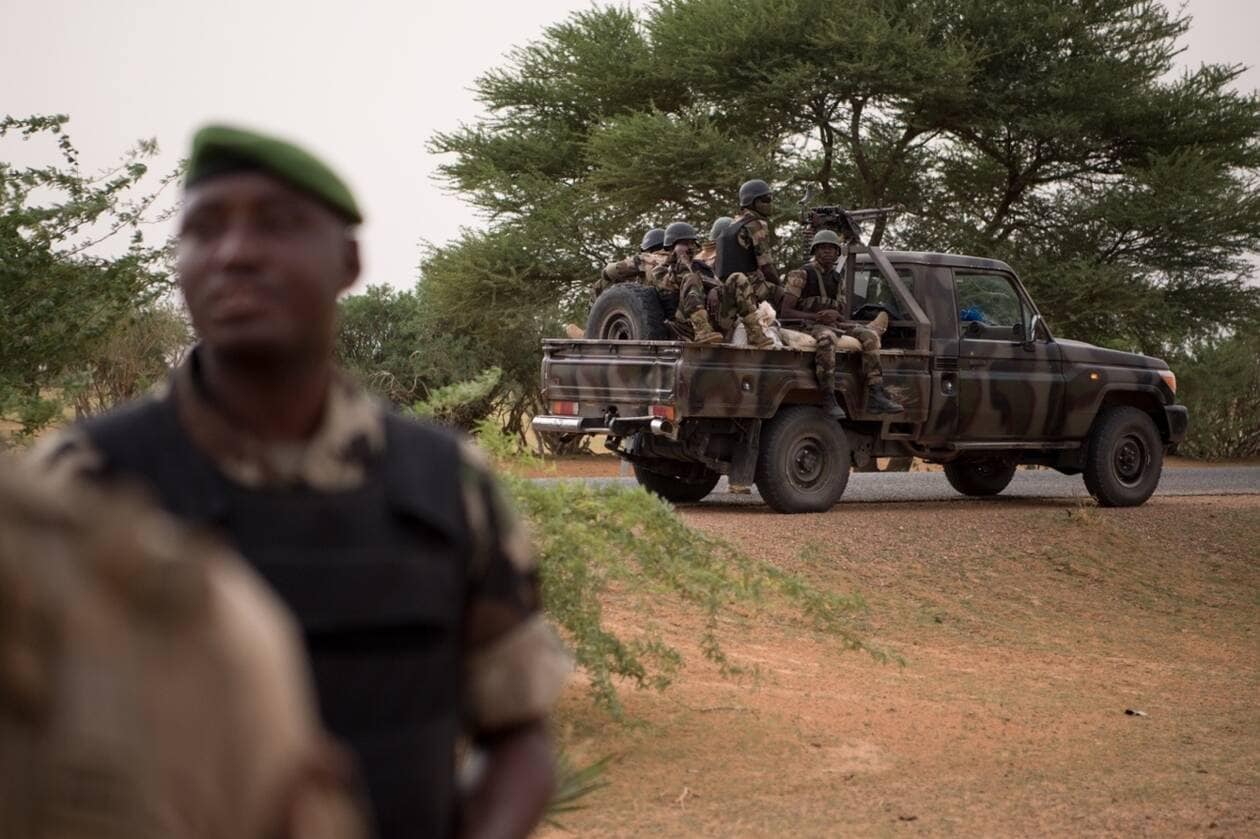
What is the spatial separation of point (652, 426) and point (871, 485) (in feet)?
18.8

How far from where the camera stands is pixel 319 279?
1.54 m

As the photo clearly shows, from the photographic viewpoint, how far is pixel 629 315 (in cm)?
1399

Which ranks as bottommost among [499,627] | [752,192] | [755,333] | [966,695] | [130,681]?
[966,695]

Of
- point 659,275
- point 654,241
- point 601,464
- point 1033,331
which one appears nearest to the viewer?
point 659,275

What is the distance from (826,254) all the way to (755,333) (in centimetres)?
117

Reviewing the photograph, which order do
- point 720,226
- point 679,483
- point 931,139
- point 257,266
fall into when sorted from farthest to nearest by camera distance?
point 931,139 < point 679,483 < point 720,226 < point 257,266

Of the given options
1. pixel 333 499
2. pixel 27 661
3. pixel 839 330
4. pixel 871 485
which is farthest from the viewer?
pixel 871 485

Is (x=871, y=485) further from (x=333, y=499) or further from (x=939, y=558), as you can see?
(x=333, y=499)

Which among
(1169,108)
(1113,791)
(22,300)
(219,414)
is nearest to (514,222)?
(1169,108)

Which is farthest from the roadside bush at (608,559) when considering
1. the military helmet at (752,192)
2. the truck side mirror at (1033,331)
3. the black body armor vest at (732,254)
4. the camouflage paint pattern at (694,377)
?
the truck side mirror at (1033,331)

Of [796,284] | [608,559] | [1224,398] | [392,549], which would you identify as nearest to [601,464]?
[1224,398]

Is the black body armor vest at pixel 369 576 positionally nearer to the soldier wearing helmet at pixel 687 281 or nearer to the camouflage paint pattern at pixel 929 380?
the camouflage paint pattern at pixel 929 380

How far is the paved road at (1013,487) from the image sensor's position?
55.0ft

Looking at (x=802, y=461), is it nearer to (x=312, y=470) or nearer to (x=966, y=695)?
(x=966, y=695)
